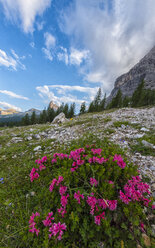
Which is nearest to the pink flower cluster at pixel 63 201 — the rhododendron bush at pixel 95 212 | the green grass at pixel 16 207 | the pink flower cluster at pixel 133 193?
the rhododendron bush at pixel 95 212

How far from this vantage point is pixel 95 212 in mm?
1590

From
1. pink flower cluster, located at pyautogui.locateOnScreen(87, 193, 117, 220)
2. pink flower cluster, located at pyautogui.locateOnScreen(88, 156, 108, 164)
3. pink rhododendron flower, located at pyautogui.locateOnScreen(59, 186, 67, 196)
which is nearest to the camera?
pink flower cluster, located at pyautogui.locateOnScreen(87, 193, 117, 220)

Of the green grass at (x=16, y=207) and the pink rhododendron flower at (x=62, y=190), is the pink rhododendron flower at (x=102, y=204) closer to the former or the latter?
the pink rhododendron flower at (x=62, y=190)

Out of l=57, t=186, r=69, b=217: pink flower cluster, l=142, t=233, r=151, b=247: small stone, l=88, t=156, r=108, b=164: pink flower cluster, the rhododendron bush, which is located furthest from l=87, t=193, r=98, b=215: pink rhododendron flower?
l=142, t=233, r=151, b=247: small stone

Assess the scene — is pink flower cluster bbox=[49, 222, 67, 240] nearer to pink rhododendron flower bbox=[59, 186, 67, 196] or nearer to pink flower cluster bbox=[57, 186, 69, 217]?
pink flower cluster bbox=[57, 186, 69, 217]

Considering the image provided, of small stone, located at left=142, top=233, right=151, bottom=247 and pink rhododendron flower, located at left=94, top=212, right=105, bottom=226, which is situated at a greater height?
pink rhododendron flower, located at left=94, top=212, right=105, bottom=226

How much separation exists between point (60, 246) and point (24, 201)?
1537 mm

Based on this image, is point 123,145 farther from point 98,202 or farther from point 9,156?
point 9,156

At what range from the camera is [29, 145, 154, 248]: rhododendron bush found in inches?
57.6

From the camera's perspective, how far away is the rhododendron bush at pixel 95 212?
57.6 inches

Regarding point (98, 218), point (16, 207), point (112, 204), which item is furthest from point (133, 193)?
point (16, 207)

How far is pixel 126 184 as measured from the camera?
1.90 m

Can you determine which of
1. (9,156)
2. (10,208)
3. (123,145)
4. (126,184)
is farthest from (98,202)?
(9,156)

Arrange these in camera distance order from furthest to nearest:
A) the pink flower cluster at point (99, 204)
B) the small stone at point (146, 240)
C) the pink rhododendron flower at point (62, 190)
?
the pink rhododendron flower at point (62, 190)
the pink flower cluster at point (99, 204)
the small stone at point (146, 240)
